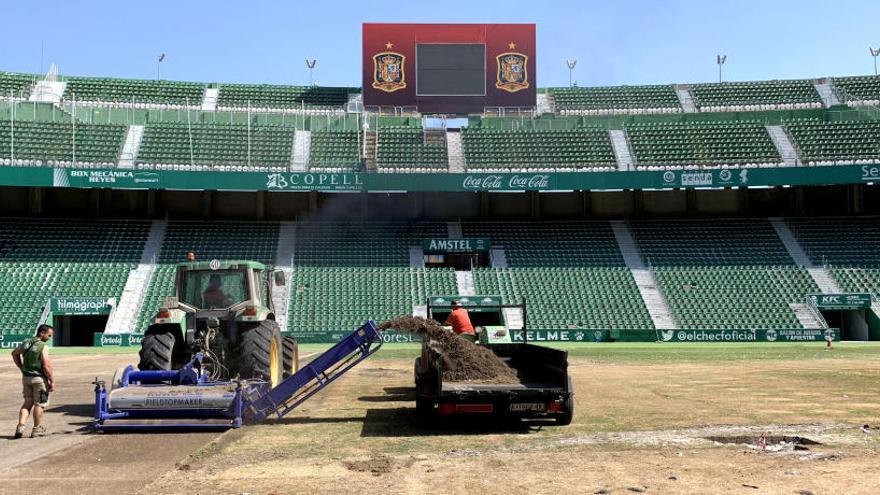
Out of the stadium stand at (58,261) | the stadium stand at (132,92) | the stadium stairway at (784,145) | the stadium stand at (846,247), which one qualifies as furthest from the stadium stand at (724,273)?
the stadium stand at (132,92)

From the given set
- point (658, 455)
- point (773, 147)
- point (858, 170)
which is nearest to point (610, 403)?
point (658, 455)

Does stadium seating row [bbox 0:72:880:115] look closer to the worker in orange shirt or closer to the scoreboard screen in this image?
the scoreboard screen

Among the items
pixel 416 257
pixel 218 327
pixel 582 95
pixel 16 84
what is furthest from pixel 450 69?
pixel 218 327

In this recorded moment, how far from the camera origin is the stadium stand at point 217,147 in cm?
4456

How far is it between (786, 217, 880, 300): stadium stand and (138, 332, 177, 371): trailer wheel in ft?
121

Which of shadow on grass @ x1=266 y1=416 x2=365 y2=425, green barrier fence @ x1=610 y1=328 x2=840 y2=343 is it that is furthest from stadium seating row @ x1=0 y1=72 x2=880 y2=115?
shadow on grass @ x1=266 y1=416 x2=365 y2=425

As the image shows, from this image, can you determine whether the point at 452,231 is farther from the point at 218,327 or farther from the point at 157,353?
the point at 157,353

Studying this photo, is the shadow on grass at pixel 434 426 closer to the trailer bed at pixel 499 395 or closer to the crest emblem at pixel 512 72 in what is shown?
the trailer bed at pixel 499 395

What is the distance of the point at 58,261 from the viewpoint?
4003 cm

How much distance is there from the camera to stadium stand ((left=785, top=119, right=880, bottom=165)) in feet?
149

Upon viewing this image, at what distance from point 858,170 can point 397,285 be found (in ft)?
82.7

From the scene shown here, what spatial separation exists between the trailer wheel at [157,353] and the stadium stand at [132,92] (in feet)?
144

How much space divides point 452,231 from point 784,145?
2061 centimetres

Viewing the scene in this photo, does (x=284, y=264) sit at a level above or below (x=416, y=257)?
below
